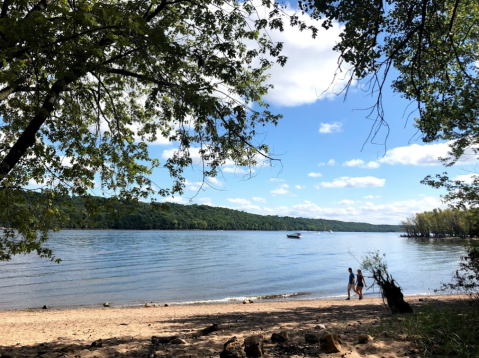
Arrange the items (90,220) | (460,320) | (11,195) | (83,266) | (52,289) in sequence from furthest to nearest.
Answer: (83,266)
(52,289)
(90,220)
(460,320)
(11,195)

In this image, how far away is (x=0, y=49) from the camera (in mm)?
4031

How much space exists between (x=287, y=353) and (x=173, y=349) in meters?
2.11

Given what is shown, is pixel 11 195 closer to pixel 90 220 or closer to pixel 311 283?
pixel 90 220

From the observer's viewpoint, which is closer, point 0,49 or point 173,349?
point 0,49

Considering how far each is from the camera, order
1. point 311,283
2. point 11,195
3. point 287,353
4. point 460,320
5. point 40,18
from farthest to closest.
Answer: point 311,283 < point 460,320 < point 11,195 < point 287,353 < point 40,18

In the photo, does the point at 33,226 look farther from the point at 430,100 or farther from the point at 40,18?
the point at 430,100

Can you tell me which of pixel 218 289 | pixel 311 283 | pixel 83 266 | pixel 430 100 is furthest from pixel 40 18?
pixel 83 266

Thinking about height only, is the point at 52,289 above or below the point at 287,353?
below

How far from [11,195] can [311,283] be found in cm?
2576

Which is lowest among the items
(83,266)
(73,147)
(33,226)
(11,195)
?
(83,266)

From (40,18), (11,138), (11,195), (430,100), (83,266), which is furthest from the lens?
(83,266)

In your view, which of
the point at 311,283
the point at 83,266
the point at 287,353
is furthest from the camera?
the point at 83,266

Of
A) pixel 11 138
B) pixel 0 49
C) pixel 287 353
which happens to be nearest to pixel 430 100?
pixel 287 353

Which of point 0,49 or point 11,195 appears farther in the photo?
point 11,195
